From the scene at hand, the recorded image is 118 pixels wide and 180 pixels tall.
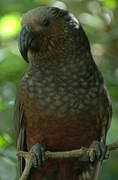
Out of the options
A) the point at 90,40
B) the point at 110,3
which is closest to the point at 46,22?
the point at 90,40

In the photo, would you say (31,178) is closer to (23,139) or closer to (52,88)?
(23,139)

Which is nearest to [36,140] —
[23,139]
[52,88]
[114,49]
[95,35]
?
[23,139]

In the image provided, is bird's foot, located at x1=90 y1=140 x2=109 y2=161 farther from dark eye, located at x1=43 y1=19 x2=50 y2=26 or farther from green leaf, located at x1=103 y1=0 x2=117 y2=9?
green leaf, located at x1=103 y1=0 x2=117 y2=9

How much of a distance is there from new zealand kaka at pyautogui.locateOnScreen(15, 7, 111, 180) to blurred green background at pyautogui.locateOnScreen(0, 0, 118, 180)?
47 cm

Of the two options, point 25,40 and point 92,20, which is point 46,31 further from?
point 92,20

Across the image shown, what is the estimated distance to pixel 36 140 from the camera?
12.9 ft

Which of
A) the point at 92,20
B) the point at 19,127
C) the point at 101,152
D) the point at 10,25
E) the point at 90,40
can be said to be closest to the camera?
the point at 101,152

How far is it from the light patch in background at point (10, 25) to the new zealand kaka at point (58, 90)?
1593 millimetres

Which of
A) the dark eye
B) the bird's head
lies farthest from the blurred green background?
the dark eye

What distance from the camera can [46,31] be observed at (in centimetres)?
382

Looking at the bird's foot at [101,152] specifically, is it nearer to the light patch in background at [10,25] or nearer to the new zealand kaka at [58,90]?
the new zealand kaka at [58,90]

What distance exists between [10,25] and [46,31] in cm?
183

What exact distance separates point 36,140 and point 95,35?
1879mm

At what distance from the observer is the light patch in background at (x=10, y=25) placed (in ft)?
18.1
